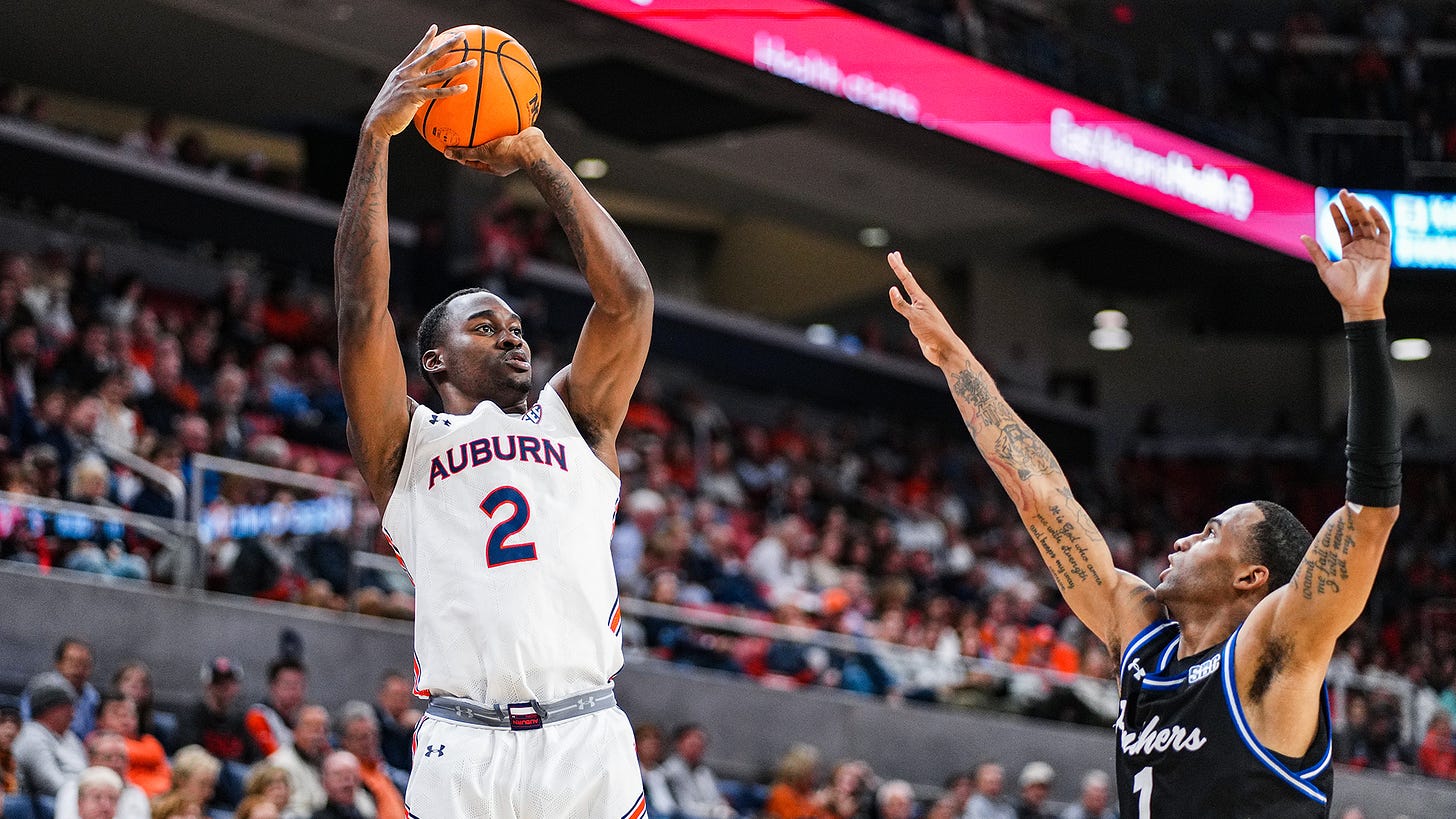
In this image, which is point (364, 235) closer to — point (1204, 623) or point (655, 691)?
point (1204, 623)

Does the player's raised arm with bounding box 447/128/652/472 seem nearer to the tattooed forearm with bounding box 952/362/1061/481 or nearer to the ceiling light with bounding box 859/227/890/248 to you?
the tattooed forearm with bounding box 952/362/1061/481

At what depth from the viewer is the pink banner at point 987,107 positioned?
15.9 metres

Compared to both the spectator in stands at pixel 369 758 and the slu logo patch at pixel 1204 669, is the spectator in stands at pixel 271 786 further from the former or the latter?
the slu logo patch at pixel 1204 669

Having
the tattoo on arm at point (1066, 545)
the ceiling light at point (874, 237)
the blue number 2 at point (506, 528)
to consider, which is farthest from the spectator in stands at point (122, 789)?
the ceiling light at point (874, 237)

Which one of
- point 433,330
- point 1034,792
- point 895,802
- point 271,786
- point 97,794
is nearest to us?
point 433,330

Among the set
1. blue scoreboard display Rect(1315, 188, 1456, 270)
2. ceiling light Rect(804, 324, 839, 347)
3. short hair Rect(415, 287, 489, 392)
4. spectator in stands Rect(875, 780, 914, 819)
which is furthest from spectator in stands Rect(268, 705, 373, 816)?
ceiling light Rect(804, 324, 839, 347)

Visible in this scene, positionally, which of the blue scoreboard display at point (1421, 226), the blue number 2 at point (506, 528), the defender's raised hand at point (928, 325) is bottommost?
the blue number 2 at point (506, 528)

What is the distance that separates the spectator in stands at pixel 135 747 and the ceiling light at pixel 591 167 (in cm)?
1395

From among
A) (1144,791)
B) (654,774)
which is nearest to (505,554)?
(1144,791)

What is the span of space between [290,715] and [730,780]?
451cm

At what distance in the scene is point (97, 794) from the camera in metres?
8.21

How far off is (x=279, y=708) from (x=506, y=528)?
6.16 m

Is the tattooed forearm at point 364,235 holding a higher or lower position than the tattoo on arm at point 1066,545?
higher

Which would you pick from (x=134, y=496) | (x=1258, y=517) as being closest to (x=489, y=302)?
(x=1258, y=517)
